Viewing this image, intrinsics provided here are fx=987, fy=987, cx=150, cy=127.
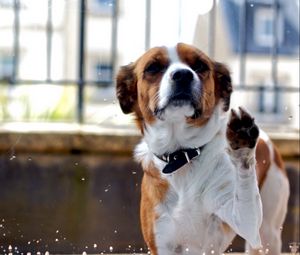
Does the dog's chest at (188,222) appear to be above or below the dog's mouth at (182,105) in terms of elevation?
below

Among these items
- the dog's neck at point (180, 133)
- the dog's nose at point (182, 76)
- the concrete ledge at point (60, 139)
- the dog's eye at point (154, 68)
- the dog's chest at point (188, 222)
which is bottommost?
the dog's chest at point (188, 222)

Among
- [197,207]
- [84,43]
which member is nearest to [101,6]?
[84,43]

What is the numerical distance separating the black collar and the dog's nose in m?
0.13

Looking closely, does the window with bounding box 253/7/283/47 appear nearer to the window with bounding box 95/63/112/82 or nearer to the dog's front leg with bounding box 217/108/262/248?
the window with bounding box 95/63/112/82

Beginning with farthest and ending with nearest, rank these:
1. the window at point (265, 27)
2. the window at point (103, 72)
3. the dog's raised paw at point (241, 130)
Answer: the window at point (265, 27) < the window at point (103, 72) < the dog's raised paw at point (241, 130)

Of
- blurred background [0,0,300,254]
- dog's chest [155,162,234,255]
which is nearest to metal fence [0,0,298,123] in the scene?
blurred background [0,0,300,254]

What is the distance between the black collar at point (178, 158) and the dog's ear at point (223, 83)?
0.26 feet

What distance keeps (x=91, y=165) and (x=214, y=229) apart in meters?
0.34

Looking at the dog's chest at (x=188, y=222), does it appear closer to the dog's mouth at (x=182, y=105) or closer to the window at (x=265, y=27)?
the dog's mouth at (x=182, y=105)

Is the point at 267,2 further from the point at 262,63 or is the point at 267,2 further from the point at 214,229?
the point at 214,229

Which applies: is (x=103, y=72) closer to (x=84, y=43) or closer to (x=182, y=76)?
(x=84, y=43)

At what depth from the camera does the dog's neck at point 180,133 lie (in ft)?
4.74

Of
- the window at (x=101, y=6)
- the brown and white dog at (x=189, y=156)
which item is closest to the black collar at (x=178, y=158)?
the brown and white dog at (x=189, y=156)

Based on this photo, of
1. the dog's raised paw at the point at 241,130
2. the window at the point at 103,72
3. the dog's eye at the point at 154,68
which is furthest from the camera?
the window at the point at 103,72
